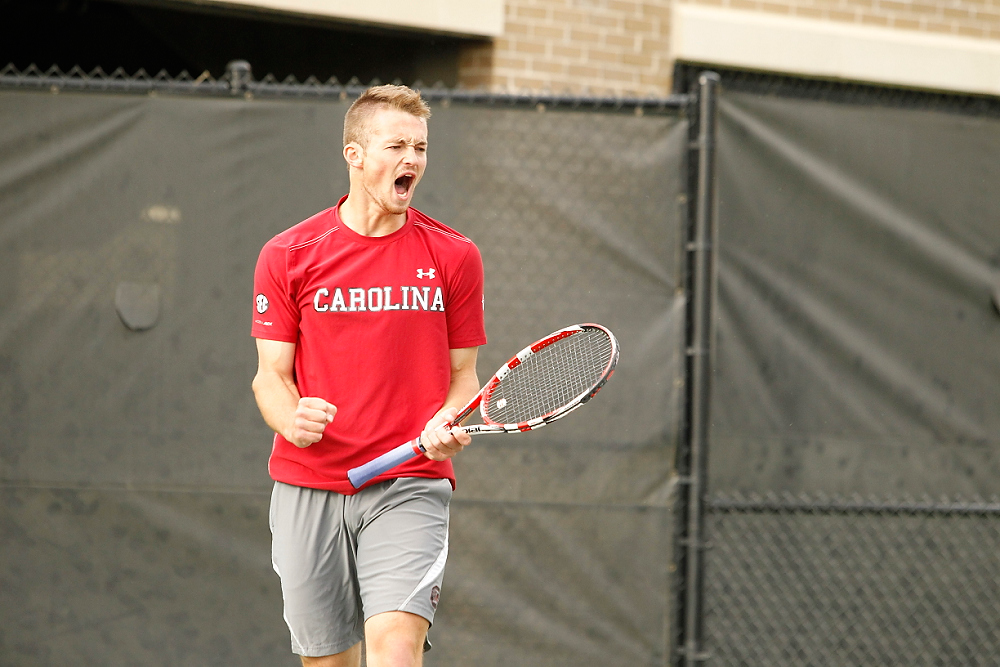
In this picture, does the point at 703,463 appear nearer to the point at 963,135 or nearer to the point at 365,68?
the point at 963,135

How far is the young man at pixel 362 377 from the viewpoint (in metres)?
3.23

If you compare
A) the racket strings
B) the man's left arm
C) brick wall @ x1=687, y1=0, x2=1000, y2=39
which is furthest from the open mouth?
brick wall @ x1=687, y1=0, x2=1000, y2=39

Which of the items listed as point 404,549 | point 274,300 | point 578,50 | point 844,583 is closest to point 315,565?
point 404,549

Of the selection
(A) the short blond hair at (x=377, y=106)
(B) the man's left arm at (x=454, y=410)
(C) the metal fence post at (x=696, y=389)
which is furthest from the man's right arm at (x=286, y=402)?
(C) the metal fence post at (x=696, y=389)

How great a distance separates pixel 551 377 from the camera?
3.62 metres

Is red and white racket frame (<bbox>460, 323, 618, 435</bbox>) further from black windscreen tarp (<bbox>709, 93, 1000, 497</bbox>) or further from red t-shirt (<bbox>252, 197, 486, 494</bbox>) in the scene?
black windscreen tarp (<bbox>709, 93, 1000, 497</bbox>)

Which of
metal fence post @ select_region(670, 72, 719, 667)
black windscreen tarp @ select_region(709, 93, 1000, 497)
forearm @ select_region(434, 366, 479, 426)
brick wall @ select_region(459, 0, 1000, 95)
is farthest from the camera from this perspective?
brick wall @ select_region(459, 0, 1000, 95)

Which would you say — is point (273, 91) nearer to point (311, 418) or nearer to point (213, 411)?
point (213, 411)

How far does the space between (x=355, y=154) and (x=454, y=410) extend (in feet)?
A: 2.79

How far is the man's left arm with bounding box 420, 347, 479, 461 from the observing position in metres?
3.05

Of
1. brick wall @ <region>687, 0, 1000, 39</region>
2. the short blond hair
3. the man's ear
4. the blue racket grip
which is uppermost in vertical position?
brick wall @ <region>687, 0, 1000, 39</region>

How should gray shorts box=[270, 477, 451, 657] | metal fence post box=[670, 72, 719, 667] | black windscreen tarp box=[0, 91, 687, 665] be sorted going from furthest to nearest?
black windscreen tarp box=[0, 91, 687, 665] → metal fence post box=[670, 72, 719, 667] → gray shorts box=[270, 477, 451, 657]

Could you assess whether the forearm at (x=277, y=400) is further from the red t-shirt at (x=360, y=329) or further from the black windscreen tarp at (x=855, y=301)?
the black windscreen tarp at (x=855, y=301)

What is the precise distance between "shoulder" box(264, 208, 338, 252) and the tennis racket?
704 millimetres
